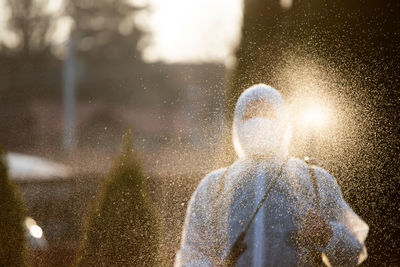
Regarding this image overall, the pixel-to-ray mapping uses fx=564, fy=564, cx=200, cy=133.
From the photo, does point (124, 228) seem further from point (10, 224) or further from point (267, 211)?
point (267, 211)

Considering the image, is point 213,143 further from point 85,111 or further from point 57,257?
point 85,111

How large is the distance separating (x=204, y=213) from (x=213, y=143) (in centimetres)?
67

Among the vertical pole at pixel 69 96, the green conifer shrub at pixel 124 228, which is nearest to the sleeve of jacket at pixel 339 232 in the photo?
the green conifer shrub at pixel 124 228

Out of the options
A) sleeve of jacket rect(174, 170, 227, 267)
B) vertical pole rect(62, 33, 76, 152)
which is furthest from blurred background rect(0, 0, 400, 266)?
sleeve of jacket rect(174, 170, 227, 267)

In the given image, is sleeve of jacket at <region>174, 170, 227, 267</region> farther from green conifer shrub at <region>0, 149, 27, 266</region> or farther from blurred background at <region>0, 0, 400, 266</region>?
green conifer shrub at <region>0, 149, 27, 266</region>

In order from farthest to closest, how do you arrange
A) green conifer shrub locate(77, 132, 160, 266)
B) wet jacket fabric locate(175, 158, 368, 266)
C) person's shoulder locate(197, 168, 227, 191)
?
green conifer shrub locate(77, 132, 160, 266)
person's shoulder locate(197, 168, 227, 191)
wet jacket fabric locate(175, 158, 368, 266)

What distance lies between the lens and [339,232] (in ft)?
5.59

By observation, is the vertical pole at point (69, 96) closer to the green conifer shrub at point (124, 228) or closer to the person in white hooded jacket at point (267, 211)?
the green conifer shrub at point (124, 228)

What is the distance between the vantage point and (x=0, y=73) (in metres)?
4.50

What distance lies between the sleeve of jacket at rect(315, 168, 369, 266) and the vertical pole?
6.36 ft

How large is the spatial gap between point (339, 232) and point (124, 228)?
1106 millimetres

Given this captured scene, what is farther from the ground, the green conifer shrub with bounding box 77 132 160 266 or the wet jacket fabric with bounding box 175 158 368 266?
the wet jacket fabric with bounding box 175 158 368 266

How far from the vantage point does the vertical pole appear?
3.58 m

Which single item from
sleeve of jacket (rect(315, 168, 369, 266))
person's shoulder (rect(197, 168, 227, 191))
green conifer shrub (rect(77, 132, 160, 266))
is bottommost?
green conifer shrub (rect(77, 132, 160, 266))
